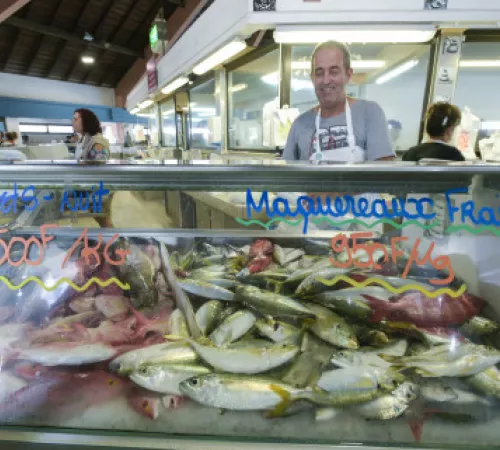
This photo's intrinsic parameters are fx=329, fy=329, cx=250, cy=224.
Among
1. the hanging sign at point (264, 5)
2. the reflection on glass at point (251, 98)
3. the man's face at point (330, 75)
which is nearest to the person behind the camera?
the man's face at point (330, 75)

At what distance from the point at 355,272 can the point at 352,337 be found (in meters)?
0.24

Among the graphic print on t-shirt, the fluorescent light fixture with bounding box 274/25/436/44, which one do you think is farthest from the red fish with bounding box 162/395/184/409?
the fluorescent light fixture with bounding box 274/25/436/44

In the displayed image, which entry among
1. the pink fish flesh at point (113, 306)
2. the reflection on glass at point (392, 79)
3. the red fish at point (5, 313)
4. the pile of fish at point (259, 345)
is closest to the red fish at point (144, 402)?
the pile of fish at point (259, 345)

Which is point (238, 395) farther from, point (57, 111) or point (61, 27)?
point (57, 111)

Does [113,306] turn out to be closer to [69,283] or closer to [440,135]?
[69,283]

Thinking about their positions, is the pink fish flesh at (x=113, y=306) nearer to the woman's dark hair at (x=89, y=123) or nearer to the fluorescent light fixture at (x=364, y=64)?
the woman's dark hair at (x=89, y=123)

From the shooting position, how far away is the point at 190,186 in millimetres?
1096

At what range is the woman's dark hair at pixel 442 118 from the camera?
252 cm

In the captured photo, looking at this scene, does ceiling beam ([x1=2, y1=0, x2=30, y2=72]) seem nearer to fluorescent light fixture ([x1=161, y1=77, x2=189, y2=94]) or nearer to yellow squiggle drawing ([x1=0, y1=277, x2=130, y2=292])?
fluorescent light fixture ([x1=161, y1=77, x2=189, y2=94])

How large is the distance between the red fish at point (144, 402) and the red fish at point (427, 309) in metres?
0.76

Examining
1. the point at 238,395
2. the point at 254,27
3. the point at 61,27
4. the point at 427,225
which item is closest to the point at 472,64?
the point at 254,27

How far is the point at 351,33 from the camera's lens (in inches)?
108

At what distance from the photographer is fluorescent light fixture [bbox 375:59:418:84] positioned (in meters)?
3.75

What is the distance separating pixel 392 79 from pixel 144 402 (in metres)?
4.27
